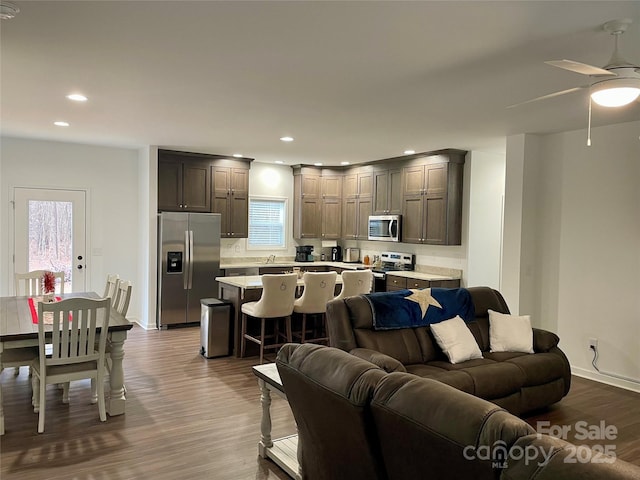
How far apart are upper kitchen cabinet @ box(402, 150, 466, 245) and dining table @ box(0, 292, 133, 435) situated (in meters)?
4.45

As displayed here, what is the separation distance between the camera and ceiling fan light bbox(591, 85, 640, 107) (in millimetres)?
2496

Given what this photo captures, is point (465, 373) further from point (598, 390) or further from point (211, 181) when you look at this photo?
point (211, 181)

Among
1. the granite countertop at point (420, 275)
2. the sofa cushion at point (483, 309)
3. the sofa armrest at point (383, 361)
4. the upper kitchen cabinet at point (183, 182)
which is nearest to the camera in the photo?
the sofa armrest at point (383, 361)

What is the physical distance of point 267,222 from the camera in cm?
884

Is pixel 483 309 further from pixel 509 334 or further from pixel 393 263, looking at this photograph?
pixel 393 263

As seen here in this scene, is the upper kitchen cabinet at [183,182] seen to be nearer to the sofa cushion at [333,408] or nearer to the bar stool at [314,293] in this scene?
the bar stool at [314,293]

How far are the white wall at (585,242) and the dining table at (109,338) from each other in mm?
4272

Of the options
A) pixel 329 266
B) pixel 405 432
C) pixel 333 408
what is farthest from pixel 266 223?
pixel 405 432

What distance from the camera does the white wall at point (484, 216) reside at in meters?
6.80

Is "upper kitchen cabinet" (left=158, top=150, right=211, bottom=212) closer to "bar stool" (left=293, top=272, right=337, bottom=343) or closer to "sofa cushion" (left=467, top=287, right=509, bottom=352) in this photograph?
"bar stool" (left=293, top=272, right=337, bottom=343)

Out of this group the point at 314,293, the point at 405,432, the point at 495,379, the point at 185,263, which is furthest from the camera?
the point at 185,263

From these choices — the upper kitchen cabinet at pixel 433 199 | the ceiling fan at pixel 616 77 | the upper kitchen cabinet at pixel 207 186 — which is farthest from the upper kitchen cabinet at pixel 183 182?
the ceiling fan at pixel 616 77

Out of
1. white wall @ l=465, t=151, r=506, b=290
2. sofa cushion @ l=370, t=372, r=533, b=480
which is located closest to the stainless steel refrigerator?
white wall @ l=465, t=151, r=506, b=290

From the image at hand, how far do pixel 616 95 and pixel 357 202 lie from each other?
605 cm
